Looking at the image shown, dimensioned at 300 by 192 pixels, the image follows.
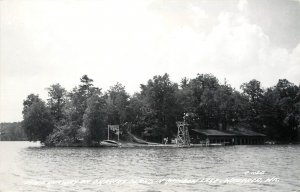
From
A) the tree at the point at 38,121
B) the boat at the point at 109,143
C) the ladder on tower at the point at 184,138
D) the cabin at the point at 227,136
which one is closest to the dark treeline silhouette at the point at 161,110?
the tree at the point at 38,121

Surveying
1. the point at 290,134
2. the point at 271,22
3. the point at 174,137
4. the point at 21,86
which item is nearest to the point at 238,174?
the point at 271,22

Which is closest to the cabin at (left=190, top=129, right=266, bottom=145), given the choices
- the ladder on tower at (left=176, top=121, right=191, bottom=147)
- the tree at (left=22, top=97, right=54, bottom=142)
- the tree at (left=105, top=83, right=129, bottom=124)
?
the ladder on tower at (left=176, top=121, right=191, bottom=147)

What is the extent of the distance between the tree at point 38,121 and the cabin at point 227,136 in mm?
26331

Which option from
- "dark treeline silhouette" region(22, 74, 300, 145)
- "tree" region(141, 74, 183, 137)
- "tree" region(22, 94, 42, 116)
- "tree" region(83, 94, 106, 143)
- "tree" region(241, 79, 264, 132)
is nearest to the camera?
"tree" region(83, 94, 106, 143)

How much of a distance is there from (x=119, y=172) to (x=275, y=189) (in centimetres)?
1008

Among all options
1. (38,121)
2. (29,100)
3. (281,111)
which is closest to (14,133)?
(29,100)

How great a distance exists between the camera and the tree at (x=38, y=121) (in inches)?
2766

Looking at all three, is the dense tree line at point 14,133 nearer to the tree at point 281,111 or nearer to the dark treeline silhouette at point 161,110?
the dark treeline silhouette at point 161,110

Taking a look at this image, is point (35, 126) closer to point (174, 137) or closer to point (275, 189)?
point (174, 137)

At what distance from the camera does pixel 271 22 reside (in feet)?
70.4

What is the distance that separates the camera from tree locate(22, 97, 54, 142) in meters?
70.2

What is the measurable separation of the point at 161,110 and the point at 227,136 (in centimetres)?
1378

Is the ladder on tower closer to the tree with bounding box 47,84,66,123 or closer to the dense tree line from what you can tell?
the tree with bounding box 47,84,66,123

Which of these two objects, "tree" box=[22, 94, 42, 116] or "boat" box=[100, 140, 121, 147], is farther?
"tree" box=[22, 94, 42, 116]
